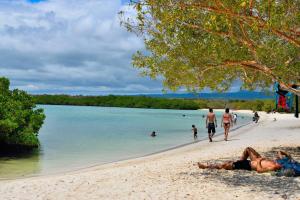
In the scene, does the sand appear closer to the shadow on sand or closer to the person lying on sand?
the shadow on sand

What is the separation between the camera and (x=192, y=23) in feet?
47.1

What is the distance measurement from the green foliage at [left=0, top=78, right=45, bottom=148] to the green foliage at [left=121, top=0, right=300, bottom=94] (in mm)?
13917

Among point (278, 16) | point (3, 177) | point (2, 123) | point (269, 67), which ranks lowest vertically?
point (3, 177)

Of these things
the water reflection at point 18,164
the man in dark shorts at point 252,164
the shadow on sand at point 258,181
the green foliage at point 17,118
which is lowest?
the water reflection at point 18,164

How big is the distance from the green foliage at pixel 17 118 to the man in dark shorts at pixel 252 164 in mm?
14825

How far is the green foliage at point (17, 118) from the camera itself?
27.7m

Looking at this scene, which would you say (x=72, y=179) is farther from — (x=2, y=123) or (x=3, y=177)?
(x=2, y=123)

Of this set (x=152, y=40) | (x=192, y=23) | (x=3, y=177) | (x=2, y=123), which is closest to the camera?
(x=192, y=23)

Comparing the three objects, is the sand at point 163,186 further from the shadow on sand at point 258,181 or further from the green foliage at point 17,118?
the green foliage at point 17,118

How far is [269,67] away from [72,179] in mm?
8027

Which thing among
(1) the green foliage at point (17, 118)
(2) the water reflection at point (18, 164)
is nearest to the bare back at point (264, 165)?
(2) the water reflection at point (18, 164)

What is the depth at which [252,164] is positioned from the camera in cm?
1653

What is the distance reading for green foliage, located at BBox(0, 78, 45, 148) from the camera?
90.8 feet

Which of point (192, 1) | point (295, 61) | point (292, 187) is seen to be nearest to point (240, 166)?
point (292, 187)
